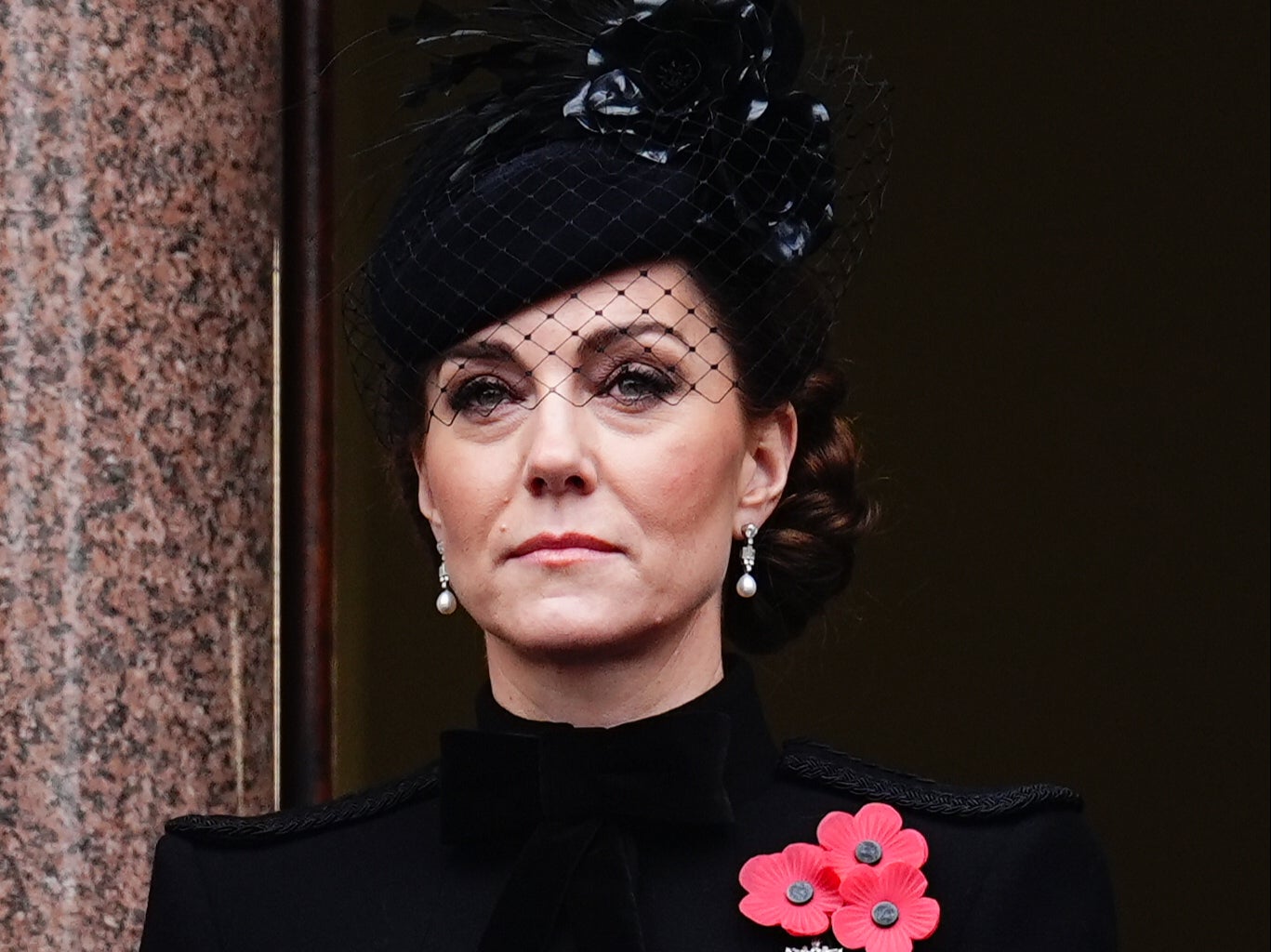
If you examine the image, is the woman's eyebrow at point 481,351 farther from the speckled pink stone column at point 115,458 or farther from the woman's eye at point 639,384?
the speckled pink stone column at point 115,458

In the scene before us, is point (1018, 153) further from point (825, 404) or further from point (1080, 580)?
point (825, 404)

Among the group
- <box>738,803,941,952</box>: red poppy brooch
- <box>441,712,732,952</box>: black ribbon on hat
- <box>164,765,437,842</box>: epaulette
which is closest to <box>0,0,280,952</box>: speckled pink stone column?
<box>164,765,437,842</box>: epaulette

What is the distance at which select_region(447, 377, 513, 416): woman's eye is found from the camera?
2.61m

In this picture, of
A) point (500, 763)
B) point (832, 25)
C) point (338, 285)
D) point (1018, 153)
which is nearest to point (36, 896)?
point (500, 763)

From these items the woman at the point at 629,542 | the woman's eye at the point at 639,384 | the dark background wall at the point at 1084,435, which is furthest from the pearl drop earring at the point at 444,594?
the dark background wall at the point at 1084,435

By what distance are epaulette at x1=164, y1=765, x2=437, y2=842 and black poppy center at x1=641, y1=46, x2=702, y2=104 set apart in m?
0.81

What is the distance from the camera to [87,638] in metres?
3.01

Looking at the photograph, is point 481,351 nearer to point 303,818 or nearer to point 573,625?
point 573,625

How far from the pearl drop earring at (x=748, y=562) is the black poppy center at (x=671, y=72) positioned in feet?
1.58

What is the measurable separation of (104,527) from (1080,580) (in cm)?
279

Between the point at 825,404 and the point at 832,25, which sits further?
the point at 832,25

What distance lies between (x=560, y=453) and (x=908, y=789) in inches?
21.1

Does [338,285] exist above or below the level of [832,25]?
below

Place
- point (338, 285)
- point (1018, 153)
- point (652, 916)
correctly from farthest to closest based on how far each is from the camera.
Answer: point (1018, 153) < point (338, 285) < point (652, 916)
